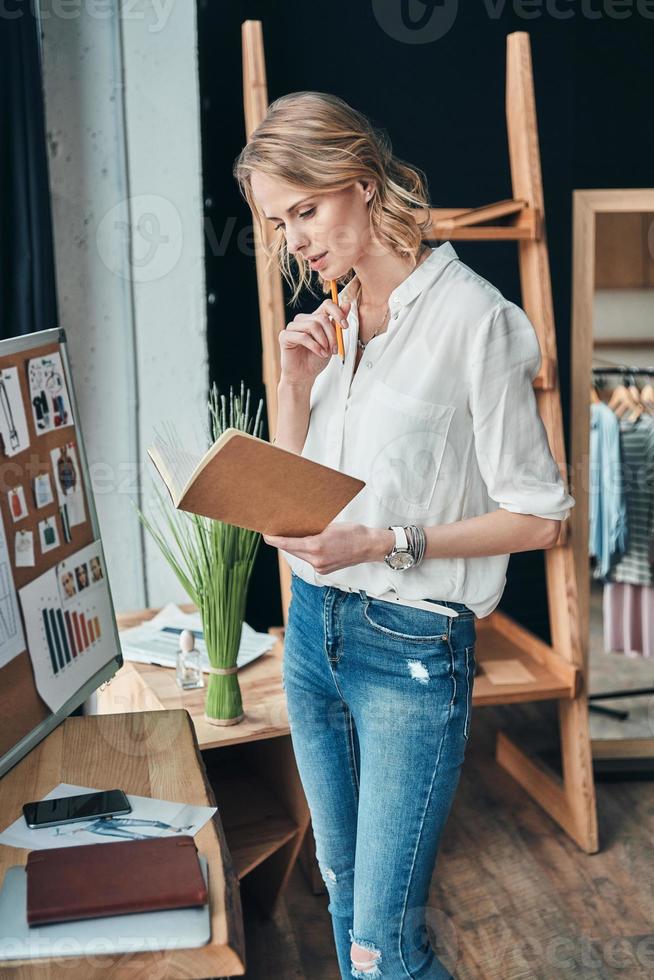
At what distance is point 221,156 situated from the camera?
2799 mm

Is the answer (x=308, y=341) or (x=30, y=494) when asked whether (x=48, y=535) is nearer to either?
(x=30, y=494)

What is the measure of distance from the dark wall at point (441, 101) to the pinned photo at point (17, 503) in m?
1.55

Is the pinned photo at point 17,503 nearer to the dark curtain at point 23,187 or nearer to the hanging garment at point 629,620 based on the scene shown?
the dark curtain at point 23,187

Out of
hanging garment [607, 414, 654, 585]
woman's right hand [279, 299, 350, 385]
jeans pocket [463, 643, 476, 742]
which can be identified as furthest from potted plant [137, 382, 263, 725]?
hanging garment [607, 414, 654, 585]

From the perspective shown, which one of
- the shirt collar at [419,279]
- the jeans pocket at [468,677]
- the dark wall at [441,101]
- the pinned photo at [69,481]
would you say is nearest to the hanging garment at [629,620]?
the dark wall at [441,101]

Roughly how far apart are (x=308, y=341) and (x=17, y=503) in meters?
0.47

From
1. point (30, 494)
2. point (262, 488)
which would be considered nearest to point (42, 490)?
point (30, 494)

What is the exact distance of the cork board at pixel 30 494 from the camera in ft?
4.07

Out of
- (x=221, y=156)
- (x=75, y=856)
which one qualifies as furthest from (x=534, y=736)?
(x=75, y=856)

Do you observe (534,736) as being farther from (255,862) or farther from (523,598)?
(255,862)

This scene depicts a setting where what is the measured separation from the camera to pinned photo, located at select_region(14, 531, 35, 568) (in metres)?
1.26

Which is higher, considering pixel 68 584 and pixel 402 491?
pixel 402 491

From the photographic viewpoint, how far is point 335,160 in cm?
135

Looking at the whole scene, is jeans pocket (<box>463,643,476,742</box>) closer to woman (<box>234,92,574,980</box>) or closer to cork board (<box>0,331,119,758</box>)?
woman (<box>234,92,574,980</box>)
